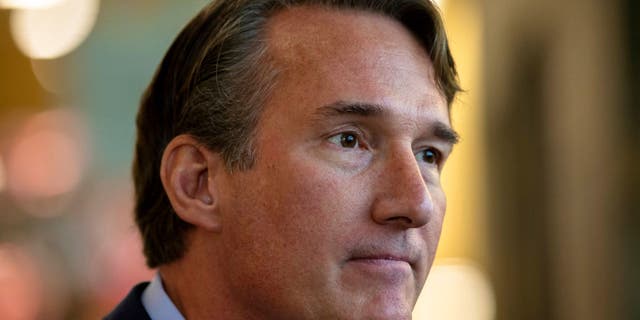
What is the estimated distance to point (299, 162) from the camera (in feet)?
7.78

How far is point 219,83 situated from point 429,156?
1.84 feet

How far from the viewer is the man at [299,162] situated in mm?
2326

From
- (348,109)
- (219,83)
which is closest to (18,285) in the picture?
(219,83)

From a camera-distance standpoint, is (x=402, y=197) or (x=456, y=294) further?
(x=456, y=294)

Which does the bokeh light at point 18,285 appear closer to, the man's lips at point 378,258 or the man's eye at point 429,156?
the man's eye at point 429,156

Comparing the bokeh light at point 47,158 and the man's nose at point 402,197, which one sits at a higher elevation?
the man's nose at point 402,197

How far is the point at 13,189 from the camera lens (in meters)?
7.10

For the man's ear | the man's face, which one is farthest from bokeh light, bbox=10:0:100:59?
the man's face

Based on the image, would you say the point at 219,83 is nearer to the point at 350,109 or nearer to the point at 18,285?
the point at 350,109

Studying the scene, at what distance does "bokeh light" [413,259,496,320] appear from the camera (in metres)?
9.55

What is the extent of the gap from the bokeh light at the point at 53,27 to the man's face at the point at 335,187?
209 inches

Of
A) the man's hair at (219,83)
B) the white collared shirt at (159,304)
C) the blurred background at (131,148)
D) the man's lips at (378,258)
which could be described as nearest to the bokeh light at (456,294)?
the blurred background at (131,148)

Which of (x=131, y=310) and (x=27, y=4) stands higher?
(x=27, y=4)

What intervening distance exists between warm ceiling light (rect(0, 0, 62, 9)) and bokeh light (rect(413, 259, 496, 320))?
432cm
